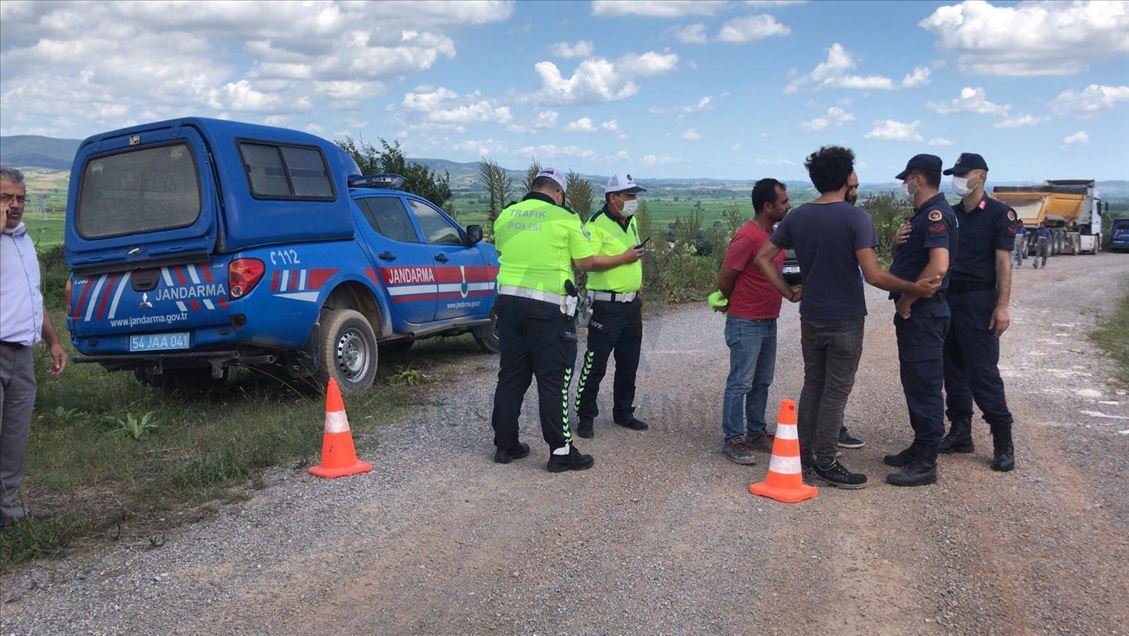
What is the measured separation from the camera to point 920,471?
5340 millimetres

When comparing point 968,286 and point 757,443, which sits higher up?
point 968,286

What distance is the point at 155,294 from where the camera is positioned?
690 cm

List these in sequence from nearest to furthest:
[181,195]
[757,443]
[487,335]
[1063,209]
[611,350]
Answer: [757,443]
[611,350]
[181,195]
[487,335]
[1063,209]

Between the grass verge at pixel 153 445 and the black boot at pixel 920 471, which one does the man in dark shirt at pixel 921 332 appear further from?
the grass verge at pixel 153 445

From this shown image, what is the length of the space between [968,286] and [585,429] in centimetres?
273

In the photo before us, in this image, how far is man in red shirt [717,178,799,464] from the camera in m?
5.78

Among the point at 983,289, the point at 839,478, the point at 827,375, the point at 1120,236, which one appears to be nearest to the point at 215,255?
the point at 827,375

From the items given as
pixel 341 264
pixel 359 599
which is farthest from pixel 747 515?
pixel 341 264

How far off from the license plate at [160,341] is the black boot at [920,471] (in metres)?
5.20

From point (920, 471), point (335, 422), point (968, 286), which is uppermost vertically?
point (968, 286)

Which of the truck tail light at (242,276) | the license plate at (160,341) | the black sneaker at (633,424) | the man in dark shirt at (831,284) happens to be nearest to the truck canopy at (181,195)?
the truck tail light at (242,276)

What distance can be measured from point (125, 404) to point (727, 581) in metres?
6.07

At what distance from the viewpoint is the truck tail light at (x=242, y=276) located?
22.2 feet

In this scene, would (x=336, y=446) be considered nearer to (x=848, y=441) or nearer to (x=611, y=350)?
(x=611, y=350)
